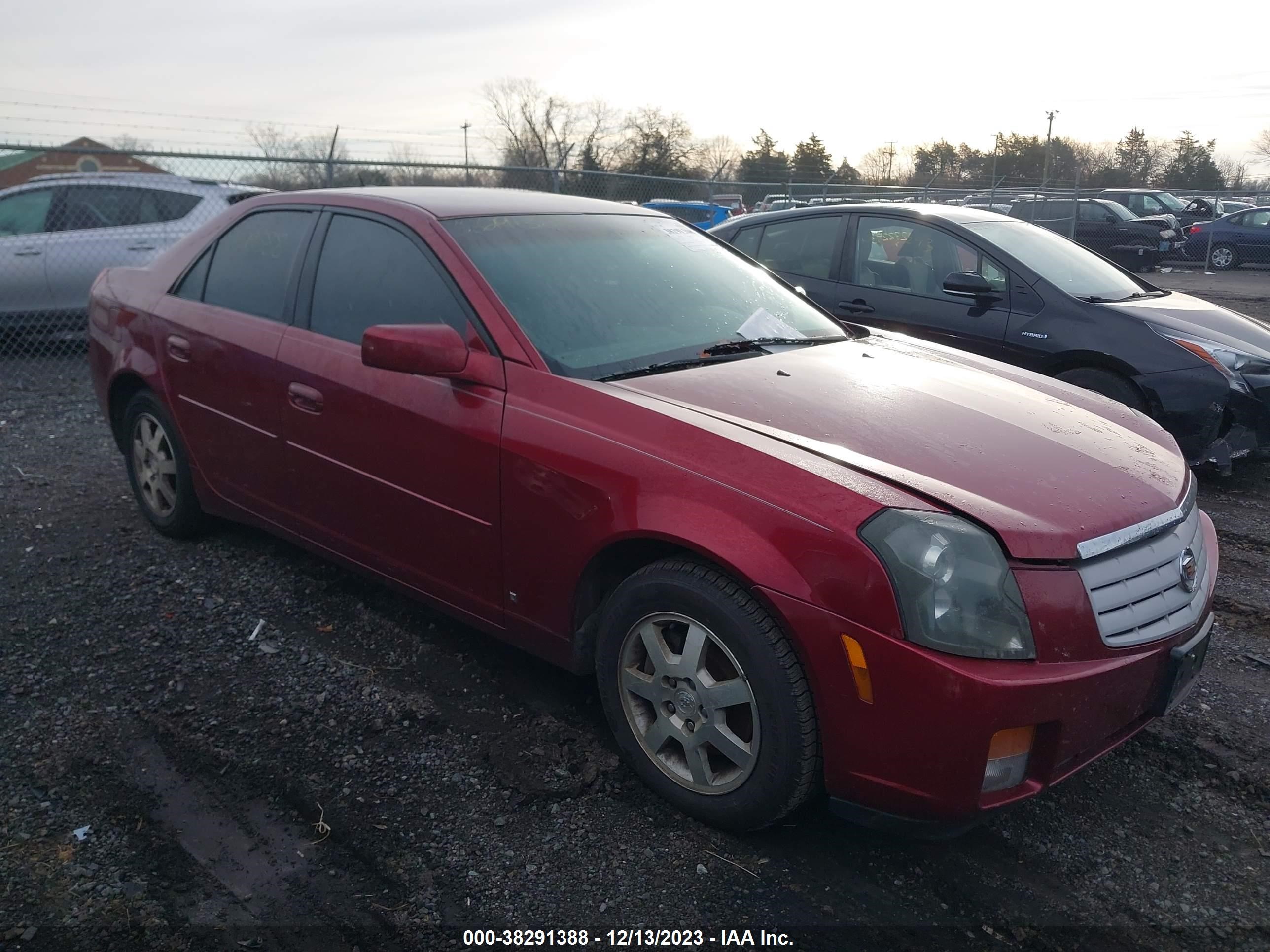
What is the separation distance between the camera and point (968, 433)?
2842 mm

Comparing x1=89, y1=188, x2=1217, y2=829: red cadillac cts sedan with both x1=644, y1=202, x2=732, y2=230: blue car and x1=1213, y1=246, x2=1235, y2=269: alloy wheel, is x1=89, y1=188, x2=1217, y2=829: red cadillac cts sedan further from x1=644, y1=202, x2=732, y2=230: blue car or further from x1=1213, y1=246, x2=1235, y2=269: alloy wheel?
x1=1213, y1=246, x2=1235, y2=269: alloy wheel

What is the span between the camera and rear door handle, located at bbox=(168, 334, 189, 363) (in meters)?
4.21

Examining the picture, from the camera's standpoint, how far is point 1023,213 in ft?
66.8

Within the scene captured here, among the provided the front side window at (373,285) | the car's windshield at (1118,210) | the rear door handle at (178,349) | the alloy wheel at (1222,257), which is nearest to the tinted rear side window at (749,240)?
the front side window at (373,285)

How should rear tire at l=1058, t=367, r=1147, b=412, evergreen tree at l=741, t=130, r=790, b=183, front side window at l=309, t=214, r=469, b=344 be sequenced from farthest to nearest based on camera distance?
evergreen tree at l=741, t=130, r=790, b=183 → rear tire at l=1058, t=367, r=1147, b=412 → front side window at l=309, t=214, r=469, b=344

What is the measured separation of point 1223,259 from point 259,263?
22.0 meters

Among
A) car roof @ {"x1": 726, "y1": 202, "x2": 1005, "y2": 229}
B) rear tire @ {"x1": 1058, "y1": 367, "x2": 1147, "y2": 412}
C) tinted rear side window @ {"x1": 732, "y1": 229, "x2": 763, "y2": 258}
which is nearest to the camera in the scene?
rear tire @ {"x1": 1058, "y1": 367, "x2": 1147, "y2": 412}

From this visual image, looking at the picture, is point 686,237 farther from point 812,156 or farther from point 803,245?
point 812,156

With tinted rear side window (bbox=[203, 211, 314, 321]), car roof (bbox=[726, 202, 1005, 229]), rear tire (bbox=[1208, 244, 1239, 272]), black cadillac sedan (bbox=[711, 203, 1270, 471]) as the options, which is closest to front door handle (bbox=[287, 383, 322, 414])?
tinted rear side window (bbox=[203, 211, 314, 321])

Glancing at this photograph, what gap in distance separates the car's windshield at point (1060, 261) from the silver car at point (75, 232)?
703 cm

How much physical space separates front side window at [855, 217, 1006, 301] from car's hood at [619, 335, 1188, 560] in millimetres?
2816

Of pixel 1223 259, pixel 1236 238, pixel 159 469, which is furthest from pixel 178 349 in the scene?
pixel 1223 259

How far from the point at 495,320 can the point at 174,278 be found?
6.88 feet

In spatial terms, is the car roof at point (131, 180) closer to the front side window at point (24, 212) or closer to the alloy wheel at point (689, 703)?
the front side window at point (24, 212)
